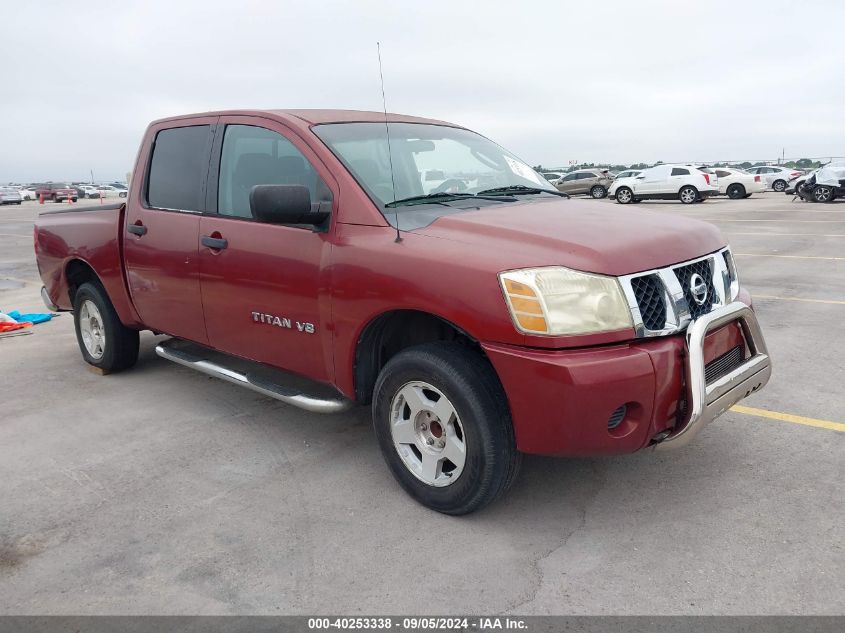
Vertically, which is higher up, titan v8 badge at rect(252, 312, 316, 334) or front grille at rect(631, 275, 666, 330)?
front grille at rect(631, 275, 666, 330)

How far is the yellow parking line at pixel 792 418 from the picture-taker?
13.3ft

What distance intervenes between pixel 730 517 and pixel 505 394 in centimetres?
118

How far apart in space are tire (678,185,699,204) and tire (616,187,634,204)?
1.85 meters

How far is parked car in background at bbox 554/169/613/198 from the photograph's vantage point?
33531 millimetres

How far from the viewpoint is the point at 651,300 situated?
2898 millimetres

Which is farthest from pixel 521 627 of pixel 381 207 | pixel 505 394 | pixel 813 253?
pixel 813 253

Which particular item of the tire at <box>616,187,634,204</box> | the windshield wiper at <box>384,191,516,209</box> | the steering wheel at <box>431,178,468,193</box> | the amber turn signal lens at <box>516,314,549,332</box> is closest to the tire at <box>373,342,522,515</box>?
the amber turn signal lens at <box>516,314,549,332</box>

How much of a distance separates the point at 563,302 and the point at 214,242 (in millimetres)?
2219

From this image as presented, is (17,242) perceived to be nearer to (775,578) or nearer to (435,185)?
(435,185)

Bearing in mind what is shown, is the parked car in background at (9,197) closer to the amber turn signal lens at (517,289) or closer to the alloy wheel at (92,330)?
the alloy wheel at (92,330)

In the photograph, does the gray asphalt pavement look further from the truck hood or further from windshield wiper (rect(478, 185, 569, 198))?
windshield wiper (rect(478, 185, 569, 198))

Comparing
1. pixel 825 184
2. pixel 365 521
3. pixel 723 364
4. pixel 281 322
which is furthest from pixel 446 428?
pixel 825 184

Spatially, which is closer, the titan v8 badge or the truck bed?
the titan v8 badge

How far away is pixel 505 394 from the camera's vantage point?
2.93m
